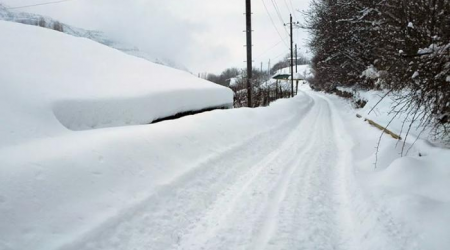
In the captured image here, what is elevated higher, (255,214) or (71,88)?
(71,88)

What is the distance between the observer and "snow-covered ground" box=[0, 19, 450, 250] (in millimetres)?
2865

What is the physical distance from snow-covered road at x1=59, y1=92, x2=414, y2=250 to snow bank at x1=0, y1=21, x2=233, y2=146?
77.0 inches

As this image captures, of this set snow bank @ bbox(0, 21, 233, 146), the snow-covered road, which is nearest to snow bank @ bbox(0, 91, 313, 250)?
the snow-covered road

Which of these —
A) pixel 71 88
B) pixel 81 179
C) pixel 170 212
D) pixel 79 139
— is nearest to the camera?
pixel 81 179

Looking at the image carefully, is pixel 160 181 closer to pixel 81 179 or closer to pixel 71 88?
pixel 81 179

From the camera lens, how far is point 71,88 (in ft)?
17.1

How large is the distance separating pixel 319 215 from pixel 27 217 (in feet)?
10.7

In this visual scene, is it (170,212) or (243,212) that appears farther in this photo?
(243,212)

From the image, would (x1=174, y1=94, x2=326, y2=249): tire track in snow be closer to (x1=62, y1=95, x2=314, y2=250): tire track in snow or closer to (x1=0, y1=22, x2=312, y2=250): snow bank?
(x1=62, y1=95, x2=314, y2=250): tire track in snow

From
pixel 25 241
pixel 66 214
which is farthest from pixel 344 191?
pixel 25 241

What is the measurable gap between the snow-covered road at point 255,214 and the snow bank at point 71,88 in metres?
1.96

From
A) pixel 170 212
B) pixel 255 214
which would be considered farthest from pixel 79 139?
pixel 255 214

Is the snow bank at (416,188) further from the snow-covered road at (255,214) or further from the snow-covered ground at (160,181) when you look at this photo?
the snow-covered road at (255,214)

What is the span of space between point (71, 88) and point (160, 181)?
8.90ft
